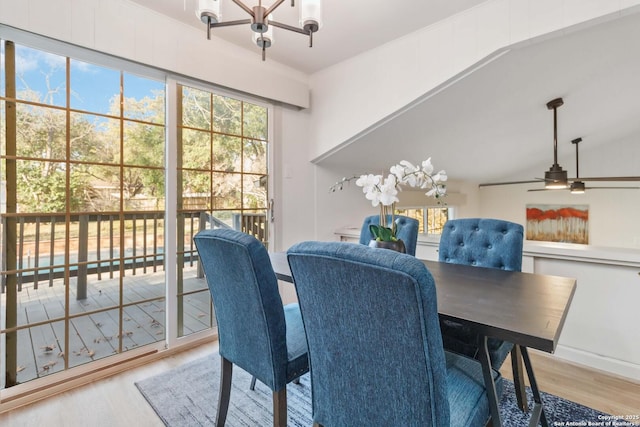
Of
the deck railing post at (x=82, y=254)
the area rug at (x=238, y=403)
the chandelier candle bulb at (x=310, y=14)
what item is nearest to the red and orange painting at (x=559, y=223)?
the area rug at (x=238, y=403)

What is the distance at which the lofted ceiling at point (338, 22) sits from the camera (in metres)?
2.10

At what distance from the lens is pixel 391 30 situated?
2443mm

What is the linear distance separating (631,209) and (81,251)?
7052mm

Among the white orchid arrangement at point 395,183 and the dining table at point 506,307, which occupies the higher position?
the white orchid arrangement at point 395,183

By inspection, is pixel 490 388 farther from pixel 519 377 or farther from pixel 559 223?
pixel 559 223

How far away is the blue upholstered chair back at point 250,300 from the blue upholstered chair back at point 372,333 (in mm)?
242

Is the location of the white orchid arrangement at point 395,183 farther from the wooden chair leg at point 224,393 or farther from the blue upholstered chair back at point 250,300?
the wooden chair leg at point 224,393

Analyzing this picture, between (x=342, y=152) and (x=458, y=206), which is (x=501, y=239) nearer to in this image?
(x=342, y=152)

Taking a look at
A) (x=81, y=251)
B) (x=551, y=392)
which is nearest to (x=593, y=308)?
(x=551, y=392)

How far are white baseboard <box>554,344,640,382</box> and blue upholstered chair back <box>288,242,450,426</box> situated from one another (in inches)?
79.8

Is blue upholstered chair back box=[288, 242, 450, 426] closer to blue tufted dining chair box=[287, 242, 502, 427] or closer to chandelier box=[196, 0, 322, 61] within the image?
blue tufted dining chair box=[287, 242, 502, 427]

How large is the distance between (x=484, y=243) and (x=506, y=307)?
849mm

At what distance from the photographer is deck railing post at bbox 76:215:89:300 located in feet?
6.63

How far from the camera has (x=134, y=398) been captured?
1788 millimetres
